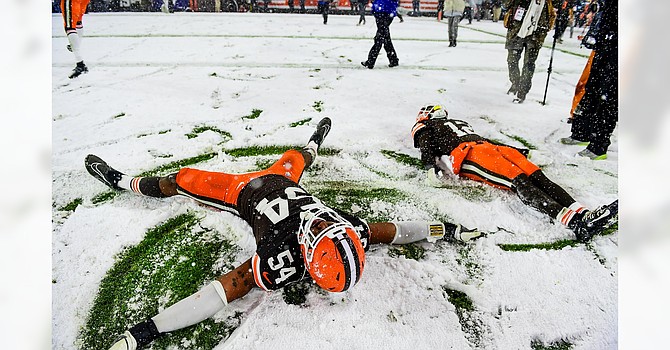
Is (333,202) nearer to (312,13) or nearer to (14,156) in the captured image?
(14,156)

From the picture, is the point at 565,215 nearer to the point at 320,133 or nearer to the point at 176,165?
the point at 320,133

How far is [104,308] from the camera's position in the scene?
1.54 metres

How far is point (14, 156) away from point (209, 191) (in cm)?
167

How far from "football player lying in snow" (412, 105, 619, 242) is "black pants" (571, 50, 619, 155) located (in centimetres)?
62

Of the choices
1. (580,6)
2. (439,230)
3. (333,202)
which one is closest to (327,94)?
(333,202)

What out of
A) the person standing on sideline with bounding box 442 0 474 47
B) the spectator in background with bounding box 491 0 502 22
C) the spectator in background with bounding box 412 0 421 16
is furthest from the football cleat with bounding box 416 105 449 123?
the spectator in background with bounding box 491 0 502 22

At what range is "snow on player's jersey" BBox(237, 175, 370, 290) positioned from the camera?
1.50 meters

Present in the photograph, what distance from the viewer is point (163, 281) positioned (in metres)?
1.66

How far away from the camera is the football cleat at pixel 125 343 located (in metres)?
1.31

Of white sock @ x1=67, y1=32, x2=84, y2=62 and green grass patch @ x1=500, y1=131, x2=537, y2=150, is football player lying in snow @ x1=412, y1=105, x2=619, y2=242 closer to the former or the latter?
green grass patch @ x1=500, y1=131, x2=537, y2=150

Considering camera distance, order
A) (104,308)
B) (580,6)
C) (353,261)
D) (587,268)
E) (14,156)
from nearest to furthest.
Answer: (14,156)
(353,261)
(104,308)
(587,268)
(580,6)

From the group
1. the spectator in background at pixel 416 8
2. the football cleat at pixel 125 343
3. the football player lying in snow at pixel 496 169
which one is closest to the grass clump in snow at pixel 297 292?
the football cleat at pixel 125 343

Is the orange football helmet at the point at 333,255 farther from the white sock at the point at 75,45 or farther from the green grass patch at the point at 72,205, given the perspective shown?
the white sock at the point at 75,45

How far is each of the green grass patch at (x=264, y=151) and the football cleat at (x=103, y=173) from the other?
709 millimetres
